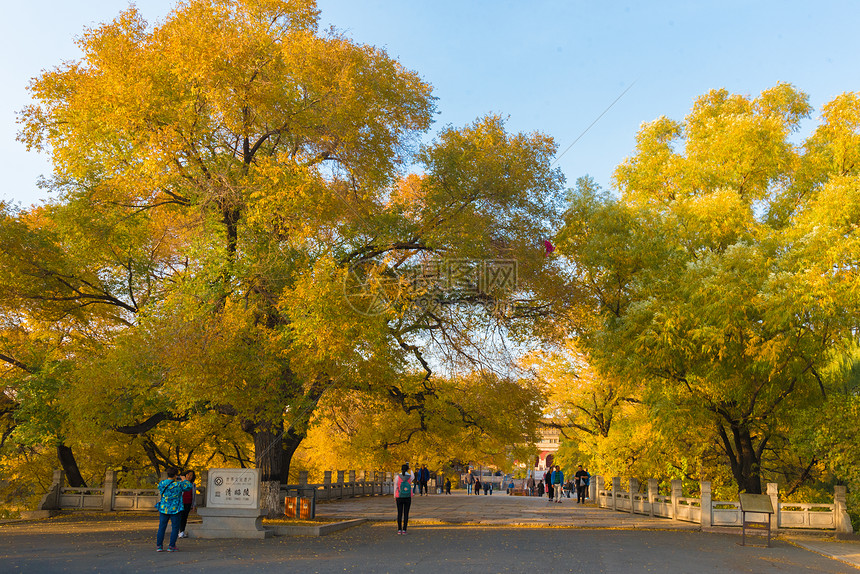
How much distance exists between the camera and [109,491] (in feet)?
81.4

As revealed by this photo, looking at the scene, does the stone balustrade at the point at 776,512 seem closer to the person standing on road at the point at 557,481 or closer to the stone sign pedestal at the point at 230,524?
the stone sign pedestal at the point at 230,524

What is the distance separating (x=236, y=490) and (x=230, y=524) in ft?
2.56

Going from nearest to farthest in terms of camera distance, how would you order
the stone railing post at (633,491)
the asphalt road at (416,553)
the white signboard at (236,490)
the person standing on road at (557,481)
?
A: the asphalt road at (416,553), the white signboard at (236,490), the stone railing post at (633,491), the person standing on road at (557,481)

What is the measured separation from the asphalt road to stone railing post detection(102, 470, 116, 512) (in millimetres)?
6118

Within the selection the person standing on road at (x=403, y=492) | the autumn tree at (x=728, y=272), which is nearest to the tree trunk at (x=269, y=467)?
the person standing on road at (x=403, y=492)

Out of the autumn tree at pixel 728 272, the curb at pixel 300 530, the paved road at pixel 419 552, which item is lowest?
the curb at pixel 300 530

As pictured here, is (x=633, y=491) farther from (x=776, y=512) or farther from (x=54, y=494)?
(x=54, y=494)

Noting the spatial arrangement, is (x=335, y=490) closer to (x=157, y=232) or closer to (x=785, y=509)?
(x=157, y=232)

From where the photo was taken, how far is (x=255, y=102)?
699 inches

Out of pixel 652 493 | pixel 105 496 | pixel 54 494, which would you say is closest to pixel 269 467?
pixel 105 496

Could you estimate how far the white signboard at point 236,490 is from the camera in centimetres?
1672

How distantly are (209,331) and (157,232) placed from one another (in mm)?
7484

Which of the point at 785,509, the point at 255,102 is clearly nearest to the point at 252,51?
the point at 255,102

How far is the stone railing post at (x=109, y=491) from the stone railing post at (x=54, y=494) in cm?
154
